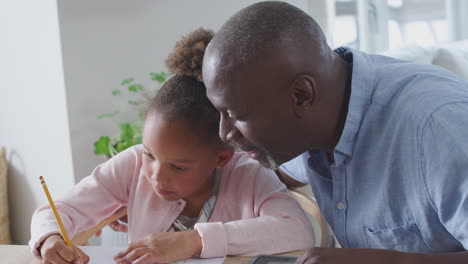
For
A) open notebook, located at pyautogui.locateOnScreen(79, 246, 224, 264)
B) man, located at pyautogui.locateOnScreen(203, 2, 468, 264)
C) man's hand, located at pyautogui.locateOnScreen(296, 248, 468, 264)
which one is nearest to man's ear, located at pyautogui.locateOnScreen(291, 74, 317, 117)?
man, located at pyautogui.locateOnScreen(203, 2, 468, 264)

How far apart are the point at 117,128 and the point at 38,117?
0.31 metres

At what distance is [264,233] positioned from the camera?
3.60 feet

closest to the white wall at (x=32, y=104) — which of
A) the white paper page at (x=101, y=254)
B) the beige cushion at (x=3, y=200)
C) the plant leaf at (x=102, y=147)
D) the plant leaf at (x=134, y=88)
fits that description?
the beige cushion at (x=3, y=200)

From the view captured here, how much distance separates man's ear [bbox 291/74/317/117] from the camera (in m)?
0.89

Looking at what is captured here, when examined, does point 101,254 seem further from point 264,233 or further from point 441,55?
point 441,55

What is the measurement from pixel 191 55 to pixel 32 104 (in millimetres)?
1335

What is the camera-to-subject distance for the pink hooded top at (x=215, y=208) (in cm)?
109

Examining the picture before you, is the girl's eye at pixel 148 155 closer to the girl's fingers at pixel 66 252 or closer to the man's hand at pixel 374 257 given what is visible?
the girl's fingers at pixel 66 252

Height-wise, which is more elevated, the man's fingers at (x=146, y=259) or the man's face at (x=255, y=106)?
the man's face at (x=255, y=106)

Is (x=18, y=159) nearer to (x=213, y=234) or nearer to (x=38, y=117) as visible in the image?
(x=38, y=117)

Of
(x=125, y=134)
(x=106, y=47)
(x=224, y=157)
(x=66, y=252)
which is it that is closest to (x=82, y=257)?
(x=66, y=252)

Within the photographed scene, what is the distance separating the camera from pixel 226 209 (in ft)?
4.17

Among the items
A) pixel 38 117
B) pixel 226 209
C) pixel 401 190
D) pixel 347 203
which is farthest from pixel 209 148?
pixel 38 117

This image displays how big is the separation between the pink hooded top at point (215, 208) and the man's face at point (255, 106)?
20 cm
